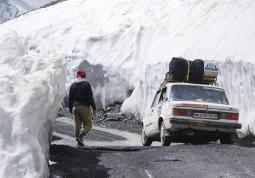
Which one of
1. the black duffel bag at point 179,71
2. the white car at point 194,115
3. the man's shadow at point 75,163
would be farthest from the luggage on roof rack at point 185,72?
the man's shadow at point 75,163

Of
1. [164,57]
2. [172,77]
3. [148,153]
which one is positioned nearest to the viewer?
[148,153]

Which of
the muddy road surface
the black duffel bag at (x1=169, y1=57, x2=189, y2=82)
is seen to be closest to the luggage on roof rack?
the black duffel bag at (x1=169, y1=57, x2=189, y2=82)

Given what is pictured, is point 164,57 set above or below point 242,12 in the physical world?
below

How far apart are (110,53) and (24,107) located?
A: 29.4m

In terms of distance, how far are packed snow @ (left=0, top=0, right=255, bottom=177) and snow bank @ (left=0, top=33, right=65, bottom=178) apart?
0.01 m

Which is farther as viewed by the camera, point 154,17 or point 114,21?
point 114,21

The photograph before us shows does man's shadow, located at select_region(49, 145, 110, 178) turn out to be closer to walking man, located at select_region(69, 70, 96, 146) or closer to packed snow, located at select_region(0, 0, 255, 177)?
packed snow, located at select_region(0, 0, 255, 177)

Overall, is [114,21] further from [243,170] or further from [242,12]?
[243,170]

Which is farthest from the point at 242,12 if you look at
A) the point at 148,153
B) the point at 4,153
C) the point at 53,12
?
the point at 53,12

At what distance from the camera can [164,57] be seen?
100 feet

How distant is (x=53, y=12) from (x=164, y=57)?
2048 cm

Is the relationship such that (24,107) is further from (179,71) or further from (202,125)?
(179,71)

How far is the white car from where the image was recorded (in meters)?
13.4

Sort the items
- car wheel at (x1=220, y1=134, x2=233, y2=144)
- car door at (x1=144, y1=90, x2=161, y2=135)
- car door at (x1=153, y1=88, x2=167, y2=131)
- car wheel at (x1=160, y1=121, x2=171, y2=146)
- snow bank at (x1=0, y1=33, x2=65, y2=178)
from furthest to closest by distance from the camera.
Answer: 1. car door at (x1=144, y1=90, x2=161, y2=135)
2. car door at (x1=153, y1=88, x2=167, y2=131)
3. car wheel at (x1=220, y1=134, x2=233, y2=144)
4. car wheel at (x1=160, y1=121, x2=171, y2=146)
5. snow bank at (x1=0, y1=33, x2=65, y2=178)
